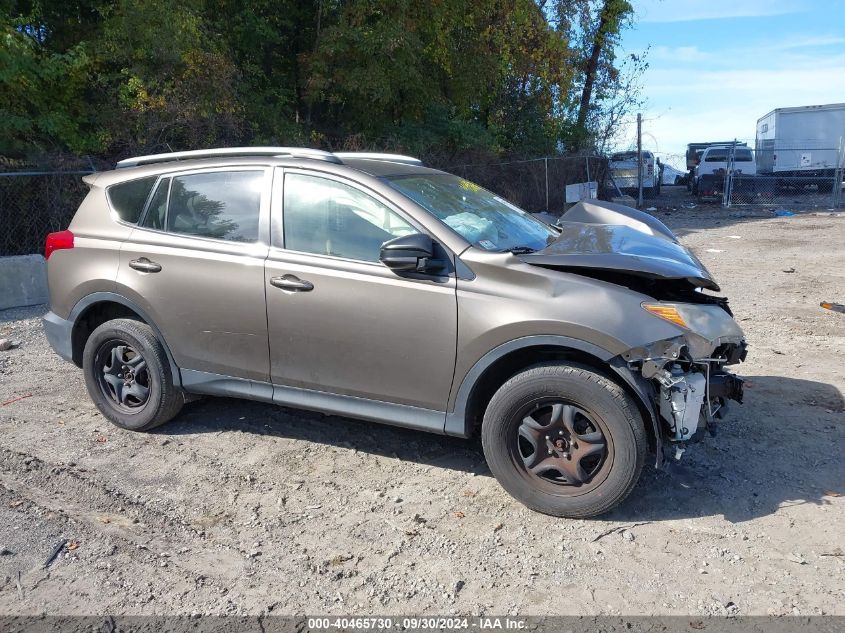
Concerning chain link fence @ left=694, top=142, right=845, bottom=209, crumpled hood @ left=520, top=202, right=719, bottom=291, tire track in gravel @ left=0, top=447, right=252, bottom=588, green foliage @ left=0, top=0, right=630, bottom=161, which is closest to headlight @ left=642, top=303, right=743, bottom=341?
crumpled hood @ left=520, top=202, right=719, bottom=291

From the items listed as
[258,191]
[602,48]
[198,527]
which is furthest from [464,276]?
[602,48]

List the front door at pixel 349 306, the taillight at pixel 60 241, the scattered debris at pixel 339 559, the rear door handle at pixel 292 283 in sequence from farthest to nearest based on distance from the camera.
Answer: the taillight at pixel 60 241
the rear door handle at pixel 292 283
the front door at pixel 349 306
the scattered debris at pixel 339 559

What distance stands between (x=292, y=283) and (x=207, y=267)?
2.16 feet

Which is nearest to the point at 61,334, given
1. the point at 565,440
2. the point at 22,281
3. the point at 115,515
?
the point at 115,515

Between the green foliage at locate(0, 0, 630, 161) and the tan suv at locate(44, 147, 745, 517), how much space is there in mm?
7568

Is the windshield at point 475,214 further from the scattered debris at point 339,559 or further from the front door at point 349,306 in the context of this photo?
the scattered debris at point 339,559

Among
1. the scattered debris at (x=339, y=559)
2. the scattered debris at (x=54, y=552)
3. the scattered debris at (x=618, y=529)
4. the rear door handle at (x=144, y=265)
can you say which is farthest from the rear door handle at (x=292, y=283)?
the scattered debris at (x=618, y=529)

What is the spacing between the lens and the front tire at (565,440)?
3.80 meters

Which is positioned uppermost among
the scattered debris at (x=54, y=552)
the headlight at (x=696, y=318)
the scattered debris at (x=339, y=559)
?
the headlight at (x=696, y=318)

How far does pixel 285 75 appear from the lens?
18.2 meters

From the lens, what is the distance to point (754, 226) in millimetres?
18250

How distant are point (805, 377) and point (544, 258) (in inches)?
130

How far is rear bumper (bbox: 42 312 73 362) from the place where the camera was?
17.5 feet

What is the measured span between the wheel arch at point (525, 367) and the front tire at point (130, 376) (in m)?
2.04
